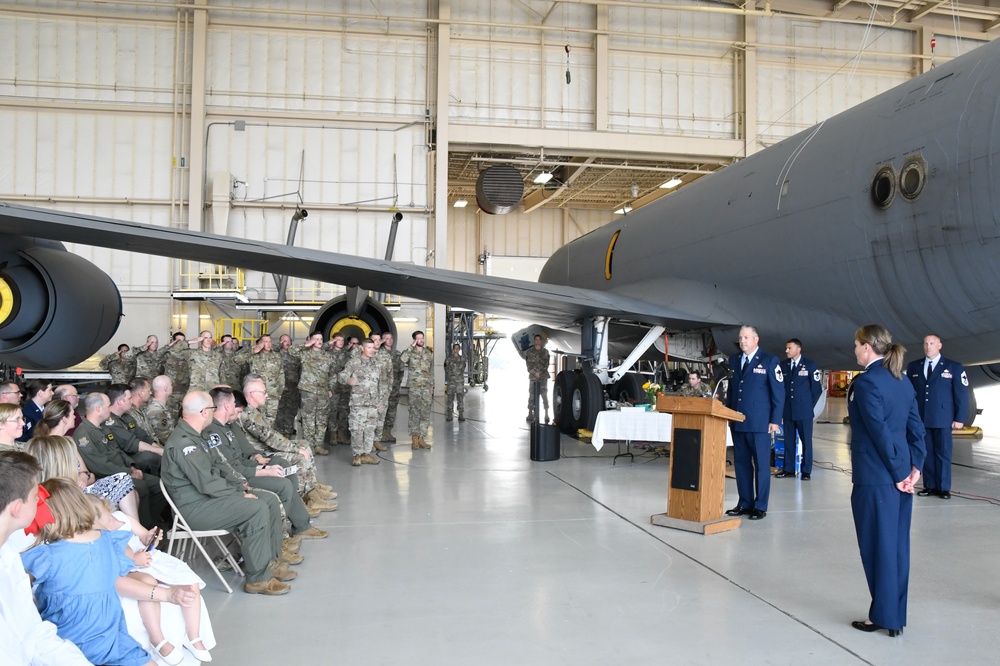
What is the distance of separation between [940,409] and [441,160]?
13228mm

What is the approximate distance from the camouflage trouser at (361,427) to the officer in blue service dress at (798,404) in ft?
14.8

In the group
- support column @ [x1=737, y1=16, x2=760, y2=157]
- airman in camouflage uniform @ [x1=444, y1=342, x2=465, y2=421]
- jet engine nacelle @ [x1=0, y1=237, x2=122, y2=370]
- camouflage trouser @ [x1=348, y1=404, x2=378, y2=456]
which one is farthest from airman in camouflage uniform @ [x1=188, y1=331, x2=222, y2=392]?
support column @ [x1=737, y1=16, x2=760, y2=157]

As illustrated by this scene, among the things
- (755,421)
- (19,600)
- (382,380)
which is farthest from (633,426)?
(19,600)

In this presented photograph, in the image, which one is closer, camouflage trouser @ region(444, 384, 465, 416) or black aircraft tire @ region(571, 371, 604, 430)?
black aircraft tire @ region(571, 371, 604, 430)

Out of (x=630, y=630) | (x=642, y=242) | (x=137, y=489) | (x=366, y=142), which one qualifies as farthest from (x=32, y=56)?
(x=630, y=630)

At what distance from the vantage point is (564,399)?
996 centimetres

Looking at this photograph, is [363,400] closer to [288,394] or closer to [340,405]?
[340,405]

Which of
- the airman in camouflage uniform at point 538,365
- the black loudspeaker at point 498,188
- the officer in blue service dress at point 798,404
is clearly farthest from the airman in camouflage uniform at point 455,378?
the officer in blue service dress at point 798,404

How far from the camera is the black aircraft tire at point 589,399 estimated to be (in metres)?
9.20

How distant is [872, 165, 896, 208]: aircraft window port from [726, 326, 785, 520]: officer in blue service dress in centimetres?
171

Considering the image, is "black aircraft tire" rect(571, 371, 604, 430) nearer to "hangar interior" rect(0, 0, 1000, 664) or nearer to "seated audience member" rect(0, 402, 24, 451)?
"hangar interior" rect(0, 0, 1000, 664)

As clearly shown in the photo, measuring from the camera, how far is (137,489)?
4.54m

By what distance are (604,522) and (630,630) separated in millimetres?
2090

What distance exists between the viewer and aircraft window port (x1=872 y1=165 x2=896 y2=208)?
5.98 meters
